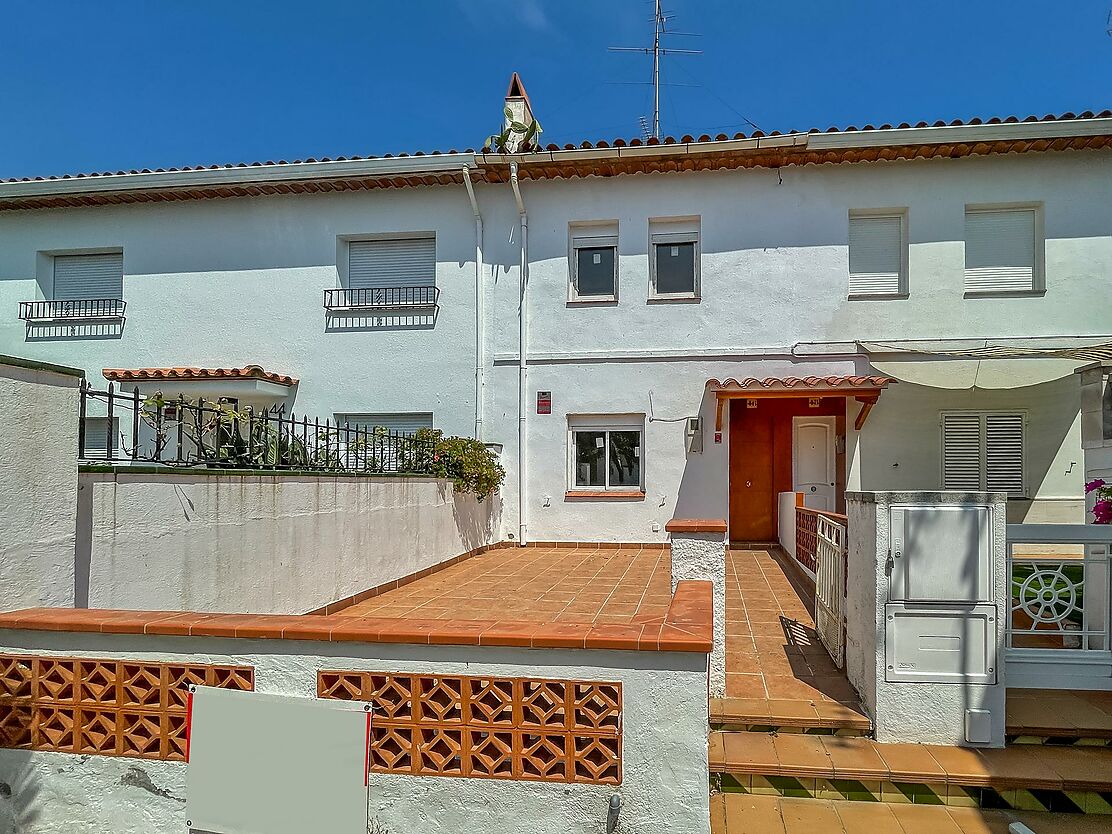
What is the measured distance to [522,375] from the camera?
1373 cm

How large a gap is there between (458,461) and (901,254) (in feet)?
31.6

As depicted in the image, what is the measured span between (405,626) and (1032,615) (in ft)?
15.0

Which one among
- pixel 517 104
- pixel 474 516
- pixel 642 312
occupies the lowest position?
pixel 474 516

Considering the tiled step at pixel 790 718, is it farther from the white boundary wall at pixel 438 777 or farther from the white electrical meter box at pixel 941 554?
the white boundary wall at pixel 438 777

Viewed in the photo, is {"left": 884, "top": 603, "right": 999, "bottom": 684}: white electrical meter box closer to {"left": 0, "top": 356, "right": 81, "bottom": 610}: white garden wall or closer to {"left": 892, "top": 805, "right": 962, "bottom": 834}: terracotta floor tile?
{"left": 892, "top": 805, "right": 962, "bottom": 834}: terracotta floor tile

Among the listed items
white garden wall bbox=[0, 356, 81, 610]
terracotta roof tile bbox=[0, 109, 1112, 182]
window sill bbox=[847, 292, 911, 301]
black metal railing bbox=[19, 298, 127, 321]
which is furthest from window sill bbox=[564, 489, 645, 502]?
black metal railing bbox=[19, 298, 127, 321]

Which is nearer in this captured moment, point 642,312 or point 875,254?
point 875,254

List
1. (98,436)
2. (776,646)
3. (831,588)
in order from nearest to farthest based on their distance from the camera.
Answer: (98,436)
(831,588)
(776,646)

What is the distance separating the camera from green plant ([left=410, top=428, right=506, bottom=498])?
35.9ft

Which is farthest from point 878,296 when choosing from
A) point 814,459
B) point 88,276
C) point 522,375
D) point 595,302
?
point 88,276

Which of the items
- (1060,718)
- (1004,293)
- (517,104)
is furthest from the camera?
(517,104)

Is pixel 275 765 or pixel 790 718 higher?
pixel 275 765

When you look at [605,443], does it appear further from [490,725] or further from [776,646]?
[490,725]

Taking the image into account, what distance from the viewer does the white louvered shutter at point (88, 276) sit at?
15.3m
